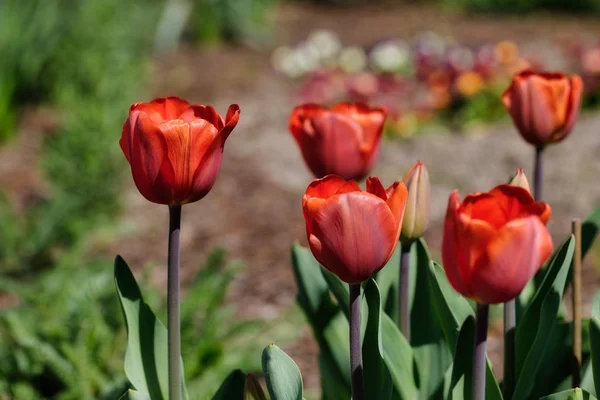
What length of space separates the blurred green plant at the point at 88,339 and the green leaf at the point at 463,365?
32.5 inches

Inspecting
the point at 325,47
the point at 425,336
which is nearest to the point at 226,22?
the point at 325,47

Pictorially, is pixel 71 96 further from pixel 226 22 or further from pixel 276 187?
pixel 226 22

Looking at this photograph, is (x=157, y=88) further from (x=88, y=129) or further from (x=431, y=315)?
(x=431, y=315)

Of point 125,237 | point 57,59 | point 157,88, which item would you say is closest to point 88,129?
point 125,237

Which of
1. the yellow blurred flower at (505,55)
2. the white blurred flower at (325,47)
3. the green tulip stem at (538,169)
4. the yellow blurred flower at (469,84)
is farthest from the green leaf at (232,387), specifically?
the white blurred flower at (325,47)

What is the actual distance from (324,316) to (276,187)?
7.70ft

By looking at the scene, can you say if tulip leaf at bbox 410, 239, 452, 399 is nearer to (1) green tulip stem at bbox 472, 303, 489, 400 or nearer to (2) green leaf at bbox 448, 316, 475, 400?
(2) green leaf at bbox 448, 316, 475, 400

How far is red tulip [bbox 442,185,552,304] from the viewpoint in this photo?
2.81ft

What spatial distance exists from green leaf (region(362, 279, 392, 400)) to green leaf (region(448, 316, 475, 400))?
0.09m

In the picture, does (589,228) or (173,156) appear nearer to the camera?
(173,156)

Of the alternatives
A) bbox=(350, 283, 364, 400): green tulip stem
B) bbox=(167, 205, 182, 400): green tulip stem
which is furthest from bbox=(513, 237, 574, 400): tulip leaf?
bbox=(167, 205, 182, 400): green tulip stem

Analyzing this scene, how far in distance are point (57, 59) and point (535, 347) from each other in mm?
4172

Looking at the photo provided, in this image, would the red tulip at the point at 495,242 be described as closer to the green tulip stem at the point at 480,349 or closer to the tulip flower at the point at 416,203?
the green tulip stem at the point at 480,349

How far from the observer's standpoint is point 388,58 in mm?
5406
